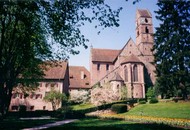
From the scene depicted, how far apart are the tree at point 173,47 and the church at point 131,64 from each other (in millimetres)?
6580

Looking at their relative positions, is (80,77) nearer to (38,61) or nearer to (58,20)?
(38,61)

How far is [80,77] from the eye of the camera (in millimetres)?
69750

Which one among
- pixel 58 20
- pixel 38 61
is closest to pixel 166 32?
pixel 38 61

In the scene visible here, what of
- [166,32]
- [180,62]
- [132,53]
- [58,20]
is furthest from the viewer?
[132,53]

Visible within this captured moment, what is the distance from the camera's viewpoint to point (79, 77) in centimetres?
6969

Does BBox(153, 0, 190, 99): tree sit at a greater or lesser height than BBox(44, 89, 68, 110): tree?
greater

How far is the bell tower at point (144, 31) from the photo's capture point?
67562mm

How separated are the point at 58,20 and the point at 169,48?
3267 cm

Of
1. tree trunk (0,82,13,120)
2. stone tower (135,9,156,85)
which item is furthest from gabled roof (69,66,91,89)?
tree trunk (0,82,13,120)

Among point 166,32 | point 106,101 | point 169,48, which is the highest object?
point 166,32

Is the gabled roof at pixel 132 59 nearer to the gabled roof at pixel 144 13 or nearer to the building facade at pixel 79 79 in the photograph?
the building facade at pixel 79 79

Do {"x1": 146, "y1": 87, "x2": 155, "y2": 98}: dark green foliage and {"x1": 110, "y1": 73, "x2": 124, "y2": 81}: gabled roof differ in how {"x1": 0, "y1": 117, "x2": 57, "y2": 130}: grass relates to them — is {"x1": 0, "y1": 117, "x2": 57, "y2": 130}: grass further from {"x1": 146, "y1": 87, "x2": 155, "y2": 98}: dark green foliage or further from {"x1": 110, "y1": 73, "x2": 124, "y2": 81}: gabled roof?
{"x1": 146, "y1": 87, "x2": 155, "y2": 98}: dark green foliage

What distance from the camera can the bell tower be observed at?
67.6 m

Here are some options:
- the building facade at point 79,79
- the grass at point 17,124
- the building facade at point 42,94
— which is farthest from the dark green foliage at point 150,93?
the grass at point 17,124
